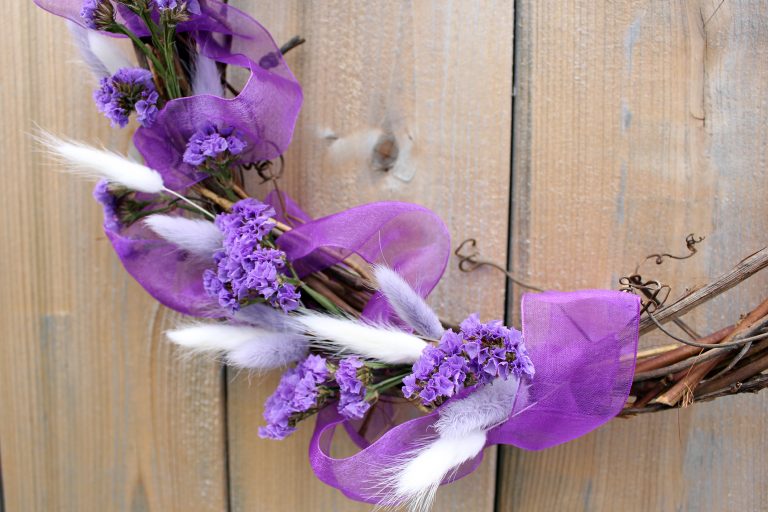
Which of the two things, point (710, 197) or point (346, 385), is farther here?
point (710, 197)

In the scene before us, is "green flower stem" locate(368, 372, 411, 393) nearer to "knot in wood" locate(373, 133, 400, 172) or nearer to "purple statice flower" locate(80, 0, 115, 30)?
"knot in wood" locate(373, 133, 400, 172)

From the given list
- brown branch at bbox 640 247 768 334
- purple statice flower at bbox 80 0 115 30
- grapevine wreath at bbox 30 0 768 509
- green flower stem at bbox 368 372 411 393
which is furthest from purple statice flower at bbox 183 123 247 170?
brown branch at bbox 640 247 768 334

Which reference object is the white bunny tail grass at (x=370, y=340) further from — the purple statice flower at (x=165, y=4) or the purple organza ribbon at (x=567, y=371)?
the purple statice flower at (x=165, y=4)

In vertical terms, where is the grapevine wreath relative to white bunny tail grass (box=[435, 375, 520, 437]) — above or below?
above

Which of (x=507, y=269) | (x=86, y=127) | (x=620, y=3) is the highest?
(x=620, y=3)

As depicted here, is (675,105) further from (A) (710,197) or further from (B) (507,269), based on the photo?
(B) (507,269)

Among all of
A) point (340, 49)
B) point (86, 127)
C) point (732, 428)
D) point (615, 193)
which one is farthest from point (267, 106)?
point (732, 428)

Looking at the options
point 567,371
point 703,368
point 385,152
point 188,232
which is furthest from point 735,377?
point 188,232
